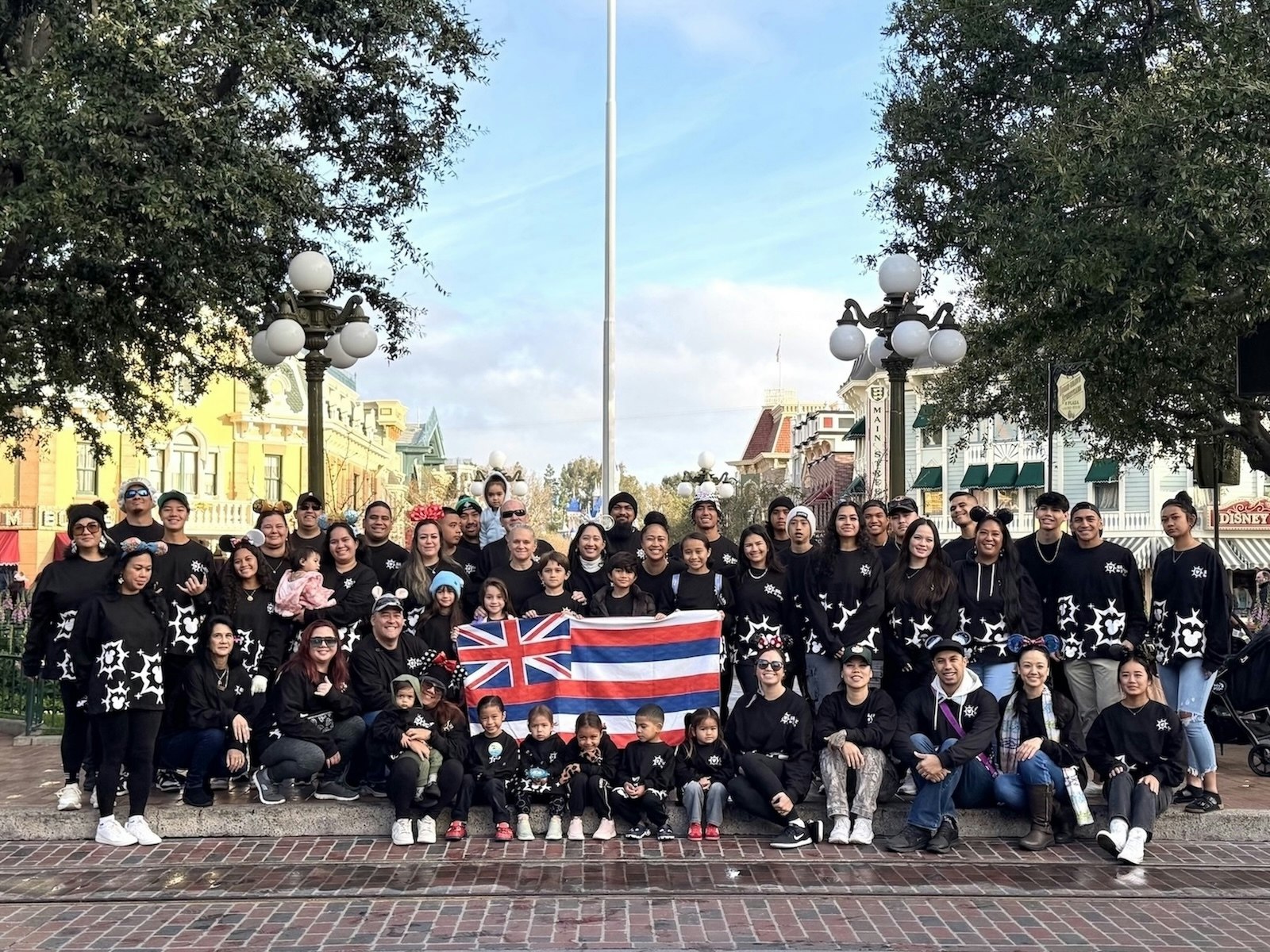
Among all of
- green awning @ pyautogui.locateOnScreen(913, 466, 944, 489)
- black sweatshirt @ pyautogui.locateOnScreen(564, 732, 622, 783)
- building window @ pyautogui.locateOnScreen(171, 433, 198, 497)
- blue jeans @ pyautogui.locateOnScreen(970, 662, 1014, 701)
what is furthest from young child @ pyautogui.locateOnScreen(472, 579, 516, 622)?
green awning @ pyautogui.locateOnScreen(913, 466, 944, 489)

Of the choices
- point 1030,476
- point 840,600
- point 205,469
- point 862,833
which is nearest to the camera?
point 862,833

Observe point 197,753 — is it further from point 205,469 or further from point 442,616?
point 205,469

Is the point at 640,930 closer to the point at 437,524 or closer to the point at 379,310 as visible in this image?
the point at 437,524

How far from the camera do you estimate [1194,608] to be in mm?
8898

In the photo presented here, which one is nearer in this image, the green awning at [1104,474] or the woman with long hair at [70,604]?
the woman with long hair at [70,604]

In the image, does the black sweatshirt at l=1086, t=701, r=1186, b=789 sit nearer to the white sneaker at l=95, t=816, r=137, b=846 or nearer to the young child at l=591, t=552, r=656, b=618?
the young child at l=591, t=552, r=656, b=618

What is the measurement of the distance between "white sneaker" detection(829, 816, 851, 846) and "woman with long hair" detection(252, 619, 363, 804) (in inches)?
119

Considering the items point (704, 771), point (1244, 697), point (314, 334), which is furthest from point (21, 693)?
point (1244, 697)

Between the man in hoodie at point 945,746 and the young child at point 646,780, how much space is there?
1374 mm

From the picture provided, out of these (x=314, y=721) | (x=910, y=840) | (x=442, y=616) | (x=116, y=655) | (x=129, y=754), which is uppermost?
(x=442, y=616)

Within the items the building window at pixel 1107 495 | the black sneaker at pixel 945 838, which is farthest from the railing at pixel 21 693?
the building window at pixel 1107 495

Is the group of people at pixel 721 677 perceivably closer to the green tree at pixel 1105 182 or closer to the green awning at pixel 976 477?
the green tree at pixel 1105 182

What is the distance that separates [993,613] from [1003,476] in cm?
4513

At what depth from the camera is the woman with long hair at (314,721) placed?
872 centimetres
